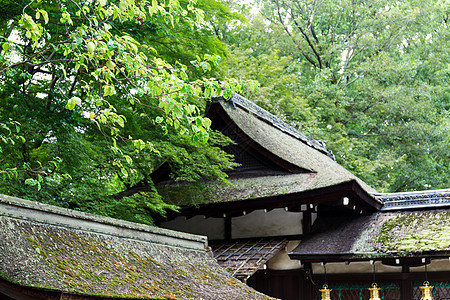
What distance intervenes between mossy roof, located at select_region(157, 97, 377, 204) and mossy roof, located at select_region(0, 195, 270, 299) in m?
4.71

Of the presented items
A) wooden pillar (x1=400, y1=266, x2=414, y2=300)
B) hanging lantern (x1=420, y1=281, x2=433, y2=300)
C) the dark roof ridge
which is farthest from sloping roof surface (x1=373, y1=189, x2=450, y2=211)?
the dark roof ridge

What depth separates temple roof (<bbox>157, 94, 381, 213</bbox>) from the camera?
12328 millimetres

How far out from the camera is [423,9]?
92.9ft

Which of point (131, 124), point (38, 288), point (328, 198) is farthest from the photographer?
point (131, 124)

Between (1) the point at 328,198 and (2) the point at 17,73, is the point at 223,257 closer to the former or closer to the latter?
(1) the point at 328,198

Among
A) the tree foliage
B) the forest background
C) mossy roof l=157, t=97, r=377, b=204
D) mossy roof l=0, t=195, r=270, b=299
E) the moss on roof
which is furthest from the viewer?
the tree foliage

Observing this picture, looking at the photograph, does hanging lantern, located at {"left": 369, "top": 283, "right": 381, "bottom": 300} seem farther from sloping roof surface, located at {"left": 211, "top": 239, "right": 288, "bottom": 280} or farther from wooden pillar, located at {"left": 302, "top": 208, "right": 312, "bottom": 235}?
sloping roof surface, located at {"left": 211, "top": 239, "right": 288, "bottom": 280}

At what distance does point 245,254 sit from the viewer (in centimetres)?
1191

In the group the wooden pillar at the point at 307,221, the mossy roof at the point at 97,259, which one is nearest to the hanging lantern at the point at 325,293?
the wooden pillar at the point at 307,221

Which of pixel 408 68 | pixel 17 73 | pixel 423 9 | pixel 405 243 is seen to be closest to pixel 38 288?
pixel 17 73

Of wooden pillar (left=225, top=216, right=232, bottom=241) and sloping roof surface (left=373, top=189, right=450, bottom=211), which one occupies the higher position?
sloping roof surface (left=373, top=189, right=450, bottom=211)

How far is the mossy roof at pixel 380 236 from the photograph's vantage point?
10609 millimetres

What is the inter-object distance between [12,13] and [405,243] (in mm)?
8842

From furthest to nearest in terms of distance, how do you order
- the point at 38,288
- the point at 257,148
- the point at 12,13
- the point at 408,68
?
the point at 408,68, the point at 257,148, the point at 12,13, the point at 38,288
